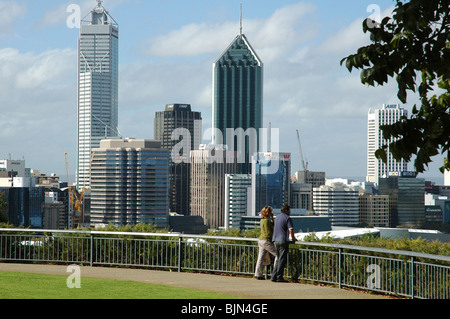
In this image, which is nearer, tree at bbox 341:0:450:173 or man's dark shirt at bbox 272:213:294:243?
tree at bbox 341:0:450:173

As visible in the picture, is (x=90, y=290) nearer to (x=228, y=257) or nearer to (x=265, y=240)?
(x=265, y=240)

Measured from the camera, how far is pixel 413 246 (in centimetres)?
1455

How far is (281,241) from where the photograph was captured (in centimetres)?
1512

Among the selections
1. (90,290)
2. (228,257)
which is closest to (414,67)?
(90,290)

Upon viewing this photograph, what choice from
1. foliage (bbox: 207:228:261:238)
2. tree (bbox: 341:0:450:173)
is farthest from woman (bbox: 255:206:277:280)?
tree (bbox: 341:0:450:173)

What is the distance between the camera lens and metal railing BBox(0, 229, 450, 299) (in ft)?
42.0

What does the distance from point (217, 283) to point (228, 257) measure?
216cm

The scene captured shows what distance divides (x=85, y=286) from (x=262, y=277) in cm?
426

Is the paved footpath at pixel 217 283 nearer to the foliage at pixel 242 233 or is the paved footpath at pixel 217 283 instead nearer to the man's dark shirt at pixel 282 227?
the man's dark shirt at pixel 282 227

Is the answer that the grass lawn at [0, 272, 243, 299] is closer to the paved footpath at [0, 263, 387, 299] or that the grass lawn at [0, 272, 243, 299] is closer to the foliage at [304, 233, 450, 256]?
the paved footpath at [0, 263, 387, 299]

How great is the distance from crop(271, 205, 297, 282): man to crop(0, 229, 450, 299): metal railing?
0.43 meters

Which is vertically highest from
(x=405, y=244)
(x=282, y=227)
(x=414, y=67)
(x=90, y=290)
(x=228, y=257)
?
(x=414, y=67)
